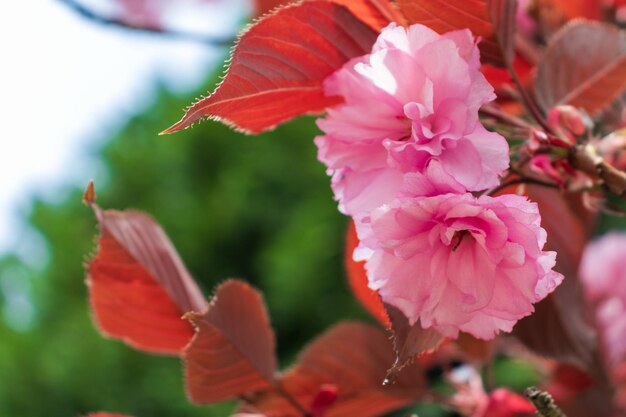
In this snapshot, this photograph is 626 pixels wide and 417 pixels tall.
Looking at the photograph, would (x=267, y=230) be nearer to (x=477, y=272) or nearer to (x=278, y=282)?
(x=278, y=282)

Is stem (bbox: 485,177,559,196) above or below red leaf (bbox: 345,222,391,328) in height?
above

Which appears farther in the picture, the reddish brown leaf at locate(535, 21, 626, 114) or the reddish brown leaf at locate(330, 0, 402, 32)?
the reddish brown leaf at locate(535, 21, 626, 114)

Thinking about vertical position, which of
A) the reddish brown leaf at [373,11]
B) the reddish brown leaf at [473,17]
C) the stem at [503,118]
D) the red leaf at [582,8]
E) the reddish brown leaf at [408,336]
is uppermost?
the reddish brown leaf at [373,11]

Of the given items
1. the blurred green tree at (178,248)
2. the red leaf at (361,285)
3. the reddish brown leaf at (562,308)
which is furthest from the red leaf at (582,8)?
the blurred green tree at (178,248)

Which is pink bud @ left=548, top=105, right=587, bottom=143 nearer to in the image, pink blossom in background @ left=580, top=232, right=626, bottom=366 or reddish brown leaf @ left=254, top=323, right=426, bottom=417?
reddish brown leaf @ left=254, top=323, right=426, bottom=417

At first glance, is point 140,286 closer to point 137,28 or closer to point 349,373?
point 349,373

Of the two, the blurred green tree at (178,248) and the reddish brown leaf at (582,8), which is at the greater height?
the reddish brown leaf at (582,8)

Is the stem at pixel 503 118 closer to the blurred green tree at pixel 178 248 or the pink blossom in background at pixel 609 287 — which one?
the pink blossom in background at pixel 609 287

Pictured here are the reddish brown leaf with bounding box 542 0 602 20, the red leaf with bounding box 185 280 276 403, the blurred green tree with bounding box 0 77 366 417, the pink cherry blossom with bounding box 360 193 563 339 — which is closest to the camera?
the pink cherry blossom with bounding box 360 193 563 339

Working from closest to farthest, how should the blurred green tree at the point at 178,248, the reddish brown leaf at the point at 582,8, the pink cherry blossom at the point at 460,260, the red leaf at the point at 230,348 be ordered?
the pink cherry blossom at the point at 460,260 → the red leaf at the point at 230,348 → the reddish brown leaf at the point at 582,8 → the blurred green tree at the point at 178,248

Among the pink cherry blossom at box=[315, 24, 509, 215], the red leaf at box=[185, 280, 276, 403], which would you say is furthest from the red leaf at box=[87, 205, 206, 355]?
the pink cherry blossom at box=[315, 24, 509, 215]
